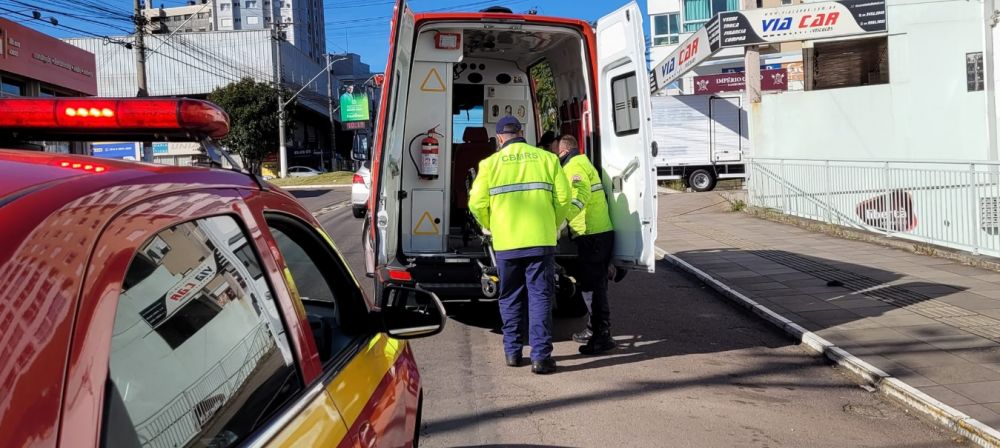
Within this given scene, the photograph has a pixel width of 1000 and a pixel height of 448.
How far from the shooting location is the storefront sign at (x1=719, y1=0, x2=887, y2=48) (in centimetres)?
1700

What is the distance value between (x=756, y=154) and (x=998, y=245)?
8.69m

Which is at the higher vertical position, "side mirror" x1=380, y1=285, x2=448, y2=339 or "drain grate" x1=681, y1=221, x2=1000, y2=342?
"side mirror" x1=380, y1=285, x2=448, y2=339

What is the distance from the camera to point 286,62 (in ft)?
217

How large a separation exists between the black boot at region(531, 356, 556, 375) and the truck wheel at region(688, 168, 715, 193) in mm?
22803

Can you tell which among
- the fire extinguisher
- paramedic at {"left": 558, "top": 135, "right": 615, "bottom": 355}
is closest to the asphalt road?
paramedic at {"left": 558, "top": 135, "right": 615, "bottom": 355}

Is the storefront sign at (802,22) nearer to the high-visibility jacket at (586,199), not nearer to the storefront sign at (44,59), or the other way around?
the high-visibility jacket at (586,199)

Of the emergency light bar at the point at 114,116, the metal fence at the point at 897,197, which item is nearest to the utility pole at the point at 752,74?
the metal fence at the point at 897,197

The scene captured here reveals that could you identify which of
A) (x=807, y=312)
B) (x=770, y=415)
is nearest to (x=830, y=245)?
(x=807, y=312)

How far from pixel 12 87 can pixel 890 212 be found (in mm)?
21592

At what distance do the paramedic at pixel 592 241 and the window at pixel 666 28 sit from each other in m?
47.5

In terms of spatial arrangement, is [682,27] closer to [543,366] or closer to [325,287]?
[543,366]

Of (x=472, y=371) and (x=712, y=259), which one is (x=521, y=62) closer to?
(x=712, y=259)

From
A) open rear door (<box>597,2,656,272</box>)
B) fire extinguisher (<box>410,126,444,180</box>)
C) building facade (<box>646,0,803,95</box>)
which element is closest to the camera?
open rear door (<box>597,2,656,272</box>)

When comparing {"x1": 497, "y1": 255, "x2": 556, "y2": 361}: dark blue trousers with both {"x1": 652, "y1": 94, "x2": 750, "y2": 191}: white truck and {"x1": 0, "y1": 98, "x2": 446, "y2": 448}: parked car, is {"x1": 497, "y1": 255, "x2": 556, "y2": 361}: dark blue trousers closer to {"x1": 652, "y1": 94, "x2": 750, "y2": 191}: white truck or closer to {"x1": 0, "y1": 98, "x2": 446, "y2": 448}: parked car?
{"x1": 0, "y1": 98, "x2": 446, "y2": 448}: parked car
